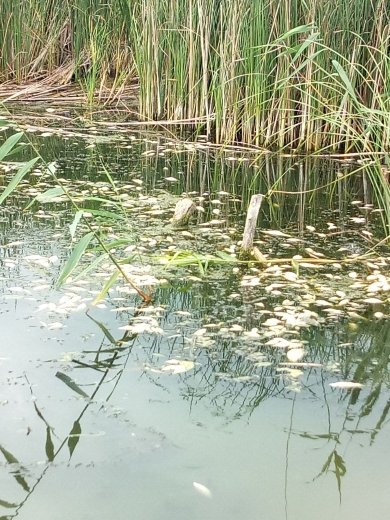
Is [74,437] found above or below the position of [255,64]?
below

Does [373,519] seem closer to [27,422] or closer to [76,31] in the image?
[27,422]

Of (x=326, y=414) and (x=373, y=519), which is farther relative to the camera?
(x=326, y=414)

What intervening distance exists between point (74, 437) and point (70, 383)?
0.99 ft

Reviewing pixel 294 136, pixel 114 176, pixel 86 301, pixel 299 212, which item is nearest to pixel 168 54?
pixel 294 136

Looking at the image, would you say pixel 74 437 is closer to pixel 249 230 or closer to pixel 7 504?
pixel 7 504

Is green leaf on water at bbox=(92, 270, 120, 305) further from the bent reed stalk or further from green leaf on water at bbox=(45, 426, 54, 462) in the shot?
the bent reed stalk

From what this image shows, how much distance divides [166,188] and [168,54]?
66.2 inches

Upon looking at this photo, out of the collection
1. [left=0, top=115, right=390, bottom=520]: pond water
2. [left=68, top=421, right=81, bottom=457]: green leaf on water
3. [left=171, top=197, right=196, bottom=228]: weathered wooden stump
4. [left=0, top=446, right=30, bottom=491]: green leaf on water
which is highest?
[left=171, top=197, right=196, bottom=228]: weathered wooden stump

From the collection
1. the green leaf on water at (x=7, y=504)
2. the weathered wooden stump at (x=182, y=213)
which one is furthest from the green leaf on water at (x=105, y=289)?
the green leaf on water at (x=7, y=504)

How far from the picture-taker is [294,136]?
18.4 ft

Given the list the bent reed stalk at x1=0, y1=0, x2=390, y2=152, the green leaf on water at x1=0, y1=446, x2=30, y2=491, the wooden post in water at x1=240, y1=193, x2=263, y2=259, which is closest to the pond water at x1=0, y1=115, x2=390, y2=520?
the green leaf on water at x1=0, y1=446, x2=30, y2=491

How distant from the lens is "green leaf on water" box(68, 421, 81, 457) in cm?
211

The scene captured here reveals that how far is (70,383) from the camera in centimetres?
244

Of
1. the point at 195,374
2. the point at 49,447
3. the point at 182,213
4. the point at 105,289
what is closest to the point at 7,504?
the point at 49,447
